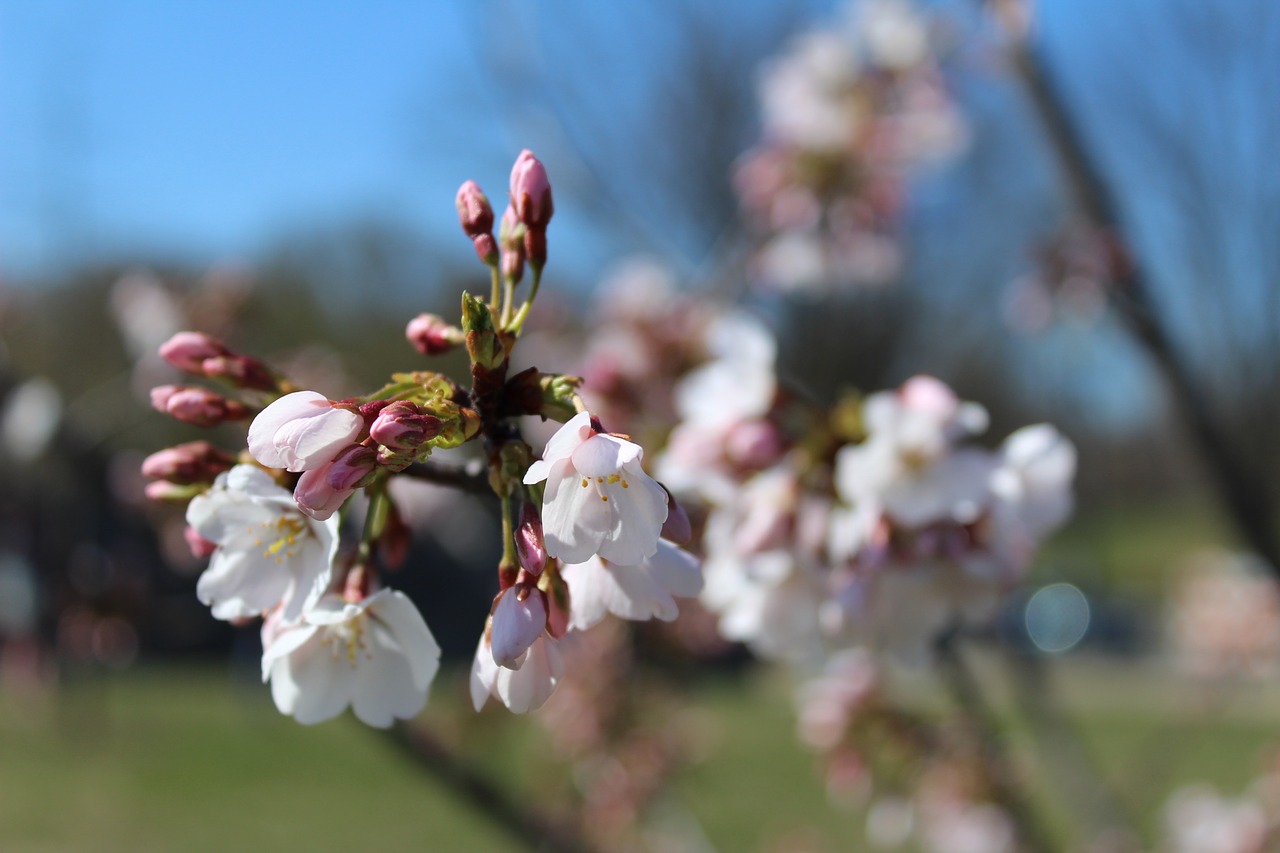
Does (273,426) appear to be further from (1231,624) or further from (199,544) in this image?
(1231,624)

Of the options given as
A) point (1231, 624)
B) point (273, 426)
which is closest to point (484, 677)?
point (273, 426)

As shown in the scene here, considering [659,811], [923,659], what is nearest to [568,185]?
[659,811]

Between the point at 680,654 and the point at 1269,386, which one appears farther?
the point at 1269,386

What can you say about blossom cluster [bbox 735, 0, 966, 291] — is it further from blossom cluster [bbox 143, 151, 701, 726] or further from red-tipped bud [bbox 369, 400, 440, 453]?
red-tipped bud [bbox 369, 400, 440, 453]

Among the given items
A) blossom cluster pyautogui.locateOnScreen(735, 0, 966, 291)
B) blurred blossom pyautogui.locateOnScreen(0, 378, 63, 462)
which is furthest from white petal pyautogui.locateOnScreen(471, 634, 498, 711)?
blossom cluster pyautogui.locateOnScreen(735, 0, 966, 291)

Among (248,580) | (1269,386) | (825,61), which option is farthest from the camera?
(1269,386)

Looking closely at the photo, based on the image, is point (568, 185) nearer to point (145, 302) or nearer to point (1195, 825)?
point (145, 302)

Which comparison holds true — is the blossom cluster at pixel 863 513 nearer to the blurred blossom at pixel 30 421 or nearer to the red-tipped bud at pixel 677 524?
the red-tipped bud at pixel 677 524

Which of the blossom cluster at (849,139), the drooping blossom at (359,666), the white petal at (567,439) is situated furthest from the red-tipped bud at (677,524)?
the blossom cluster at (849,139)
